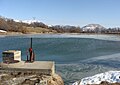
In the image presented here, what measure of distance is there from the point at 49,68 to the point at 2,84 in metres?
2.54

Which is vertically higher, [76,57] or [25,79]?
[25,79]

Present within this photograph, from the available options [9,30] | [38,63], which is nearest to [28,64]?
[38,63]

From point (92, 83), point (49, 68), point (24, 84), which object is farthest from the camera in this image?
point (92, 83)

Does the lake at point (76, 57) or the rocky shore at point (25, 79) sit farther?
the lake at point (76, 57)

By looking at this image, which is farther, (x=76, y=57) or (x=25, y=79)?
(x=76, y=57)

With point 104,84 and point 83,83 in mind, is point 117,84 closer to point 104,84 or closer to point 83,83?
point 104,84

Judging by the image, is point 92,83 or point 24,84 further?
point 92,83

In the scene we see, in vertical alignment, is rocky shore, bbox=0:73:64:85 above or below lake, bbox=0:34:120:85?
above

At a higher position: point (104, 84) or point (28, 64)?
point (28, 64)

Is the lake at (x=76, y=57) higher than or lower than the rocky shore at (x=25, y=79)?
lower

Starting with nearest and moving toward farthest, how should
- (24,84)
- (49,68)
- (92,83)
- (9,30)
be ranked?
(24,84)
(49,68)
(92,83)
(9,30)

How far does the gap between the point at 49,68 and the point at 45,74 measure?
0.38 m

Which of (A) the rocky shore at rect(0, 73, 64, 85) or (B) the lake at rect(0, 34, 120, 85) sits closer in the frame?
(A) the rocky shore at rect(0, 73, 64, 85)

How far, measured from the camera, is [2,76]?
13.3 meters
